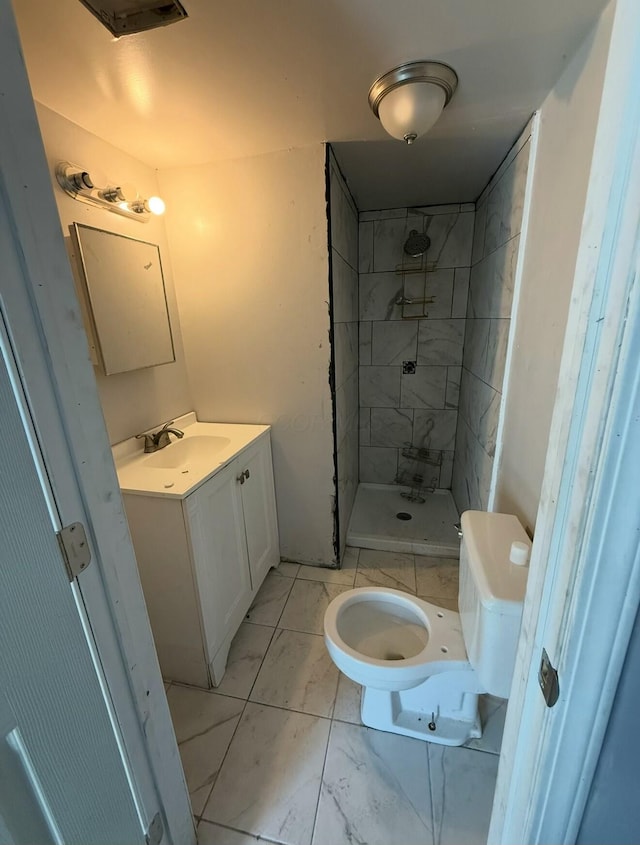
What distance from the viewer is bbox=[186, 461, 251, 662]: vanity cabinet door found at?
50.3 inches

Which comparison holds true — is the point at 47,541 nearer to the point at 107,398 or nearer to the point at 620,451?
the point at 620,451

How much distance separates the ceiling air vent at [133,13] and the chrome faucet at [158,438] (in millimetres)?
1295

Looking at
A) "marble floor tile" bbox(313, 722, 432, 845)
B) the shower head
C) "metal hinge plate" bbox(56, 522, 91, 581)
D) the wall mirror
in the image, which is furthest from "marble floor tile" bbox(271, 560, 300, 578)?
the shower head

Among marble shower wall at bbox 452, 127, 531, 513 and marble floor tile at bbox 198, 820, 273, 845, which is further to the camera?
marble shower wall at bbox 452, 127, 531, 513

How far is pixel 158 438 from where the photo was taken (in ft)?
5.28

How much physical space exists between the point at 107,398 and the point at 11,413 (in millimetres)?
1066

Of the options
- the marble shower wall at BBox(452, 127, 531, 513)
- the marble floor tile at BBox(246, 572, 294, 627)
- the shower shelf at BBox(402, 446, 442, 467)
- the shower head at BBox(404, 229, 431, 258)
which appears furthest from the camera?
the shower shelf at BBox(402, 446, 442, 467)

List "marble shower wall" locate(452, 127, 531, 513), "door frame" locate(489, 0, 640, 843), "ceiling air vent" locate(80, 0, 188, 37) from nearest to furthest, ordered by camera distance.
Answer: "door frame" locate(489, 0, 640, 843)
"ceiling air vent" locate(80, 0, 188, 37)
"marble shower wall" locate(452, 127, 531, 513)

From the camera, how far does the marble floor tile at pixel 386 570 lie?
192cm

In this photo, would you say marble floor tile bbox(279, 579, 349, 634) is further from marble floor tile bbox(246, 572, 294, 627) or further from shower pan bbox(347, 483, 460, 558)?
shower pan bbox(347, 483, 460, 558)

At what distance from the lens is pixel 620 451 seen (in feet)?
1.23

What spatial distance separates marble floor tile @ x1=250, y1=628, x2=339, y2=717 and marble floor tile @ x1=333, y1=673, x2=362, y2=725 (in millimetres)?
23

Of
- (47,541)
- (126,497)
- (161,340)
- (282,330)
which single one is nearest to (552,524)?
(47,541)

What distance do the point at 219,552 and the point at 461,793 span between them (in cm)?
110
